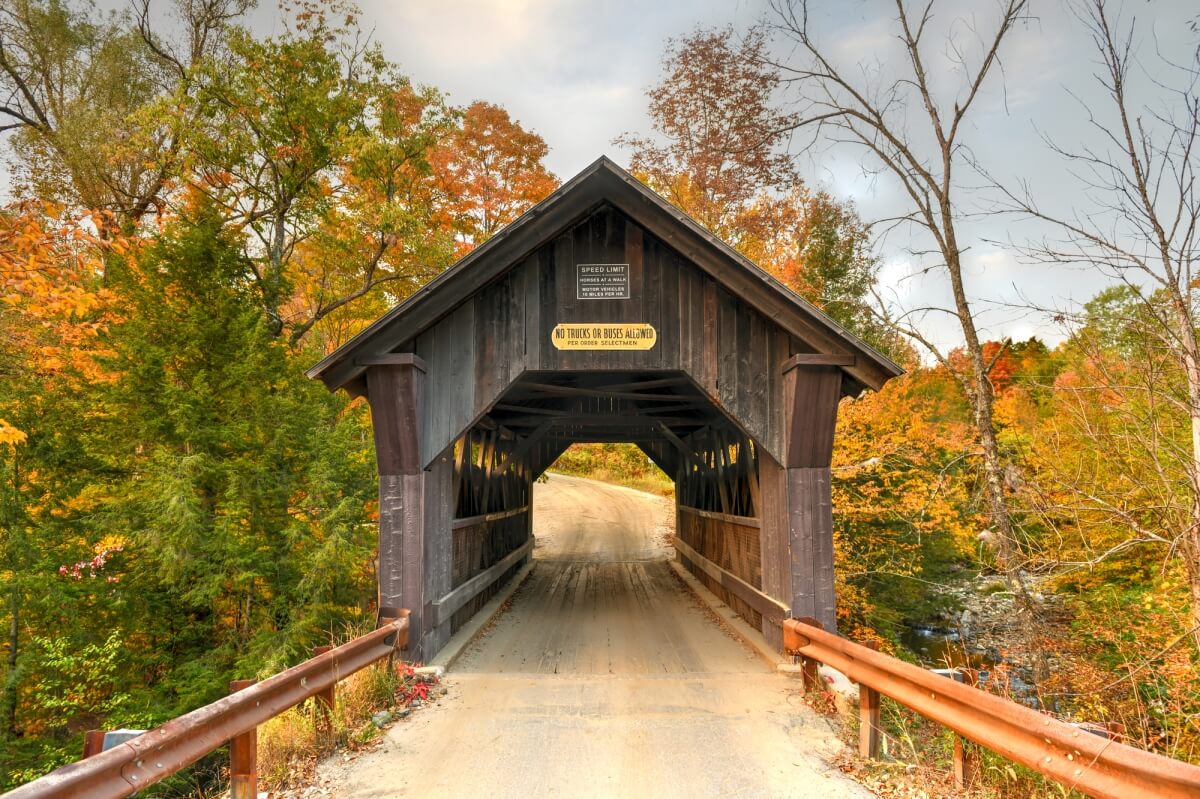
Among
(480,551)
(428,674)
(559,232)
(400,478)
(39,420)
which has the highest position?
(559,232)

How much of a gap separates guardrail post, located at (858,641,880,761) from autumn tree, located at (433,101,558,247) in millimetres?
16563

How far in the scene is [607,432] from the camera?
14398 mm

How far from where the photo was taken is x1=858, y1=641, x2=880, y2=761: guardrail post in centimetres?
425

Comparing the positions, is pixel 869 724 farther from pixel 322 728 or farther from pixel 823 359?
pixel 322 728

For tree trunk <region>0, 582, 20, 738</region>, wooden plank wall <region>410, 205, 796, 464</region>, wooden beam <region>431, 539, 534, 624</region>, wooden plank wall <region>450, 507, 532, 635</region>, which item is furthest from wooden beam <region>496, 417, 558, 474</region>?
tree trunk <region>0, 582, 20, 738</region>

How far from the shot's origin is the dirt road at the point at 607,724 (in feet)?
12.9

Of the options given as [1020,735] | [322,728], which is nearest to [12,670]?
[322,728]

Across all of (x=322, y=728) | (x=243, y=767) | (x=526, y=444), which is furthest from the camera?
(x=526, y=444)

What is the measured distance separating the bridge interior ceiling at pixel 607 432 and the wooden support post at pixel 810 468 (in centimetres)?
121

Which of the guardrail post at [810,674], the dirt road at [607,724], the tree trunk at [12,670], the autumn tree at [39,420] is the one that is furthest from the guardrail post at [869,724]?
the tree trunk at [12,670]

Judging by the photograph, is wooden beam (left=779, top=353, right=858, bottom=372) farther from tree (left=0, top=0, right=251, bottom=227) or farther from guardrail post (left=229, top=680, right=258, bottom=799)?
tree (left=0, top=0, right=251, bottom=227)

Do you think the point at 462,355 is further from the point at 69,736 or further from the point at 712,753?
the point at 69,736

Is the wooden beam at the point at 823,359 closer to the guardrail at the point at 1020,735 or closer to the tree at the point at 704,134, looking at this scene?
the guardrail at the point at 1020,735

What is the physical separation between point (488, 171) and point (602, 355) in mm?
14307
